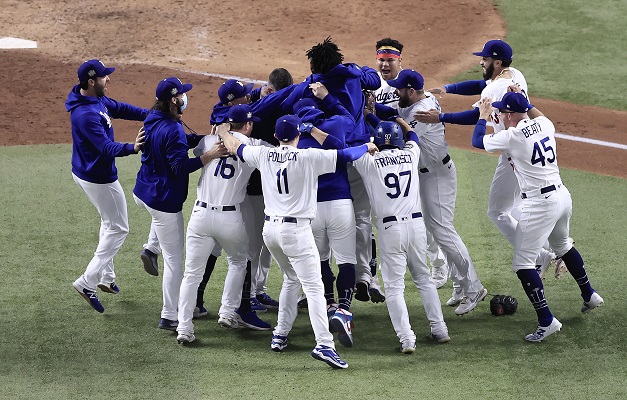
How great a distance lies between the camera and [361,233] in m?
7.99

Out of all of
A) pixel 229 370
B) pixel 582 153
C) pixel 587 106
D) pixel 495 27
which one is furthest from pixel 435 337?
pixel 495 27

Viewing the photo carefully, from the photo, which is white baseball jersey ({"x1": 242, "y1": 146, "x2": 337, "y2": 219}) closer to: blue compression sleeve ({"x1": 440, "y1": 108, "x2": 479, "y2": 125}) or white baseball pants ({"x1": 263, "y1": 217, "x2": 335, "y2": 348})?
white baseball pants ({"x1": 263, "y1": 217, "x2": 335, "y2": 348})

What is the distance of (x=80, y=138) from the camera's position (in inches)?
317

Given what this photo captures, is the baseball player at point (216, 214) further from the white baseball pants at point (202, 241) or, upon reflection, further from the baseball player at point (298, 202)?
the baseball player at point (298, 202)

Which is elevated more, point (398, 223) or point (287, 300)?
point (398, 223)

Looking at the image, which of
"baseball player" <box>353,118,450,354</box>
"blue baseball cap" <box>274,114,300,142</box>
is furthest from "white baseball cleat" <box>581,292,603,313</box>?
"blue baseball cap" <box>274,114,300,142</box>

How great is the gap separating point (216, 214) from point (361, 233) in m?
1.32

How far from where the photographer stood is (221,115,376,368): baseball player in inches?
270

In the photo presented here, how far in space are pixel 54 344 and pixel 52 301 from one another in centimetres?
92

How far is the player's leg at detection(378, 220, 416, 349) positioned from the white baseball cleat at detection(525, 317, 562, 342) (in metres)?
0.91

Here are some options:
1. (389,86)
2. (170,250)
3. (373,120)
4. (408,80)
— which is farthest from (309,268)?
(389,86)

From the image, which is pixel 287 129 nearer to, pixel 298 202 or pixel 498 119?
pixel 298 202

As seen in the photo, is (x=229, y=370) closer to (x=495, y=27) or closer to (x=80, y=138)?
(x=80, y=138)

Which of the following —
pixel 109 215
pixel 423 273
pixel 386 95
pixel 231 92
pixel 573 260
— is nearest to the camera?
pixel 423 273
